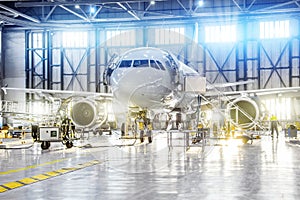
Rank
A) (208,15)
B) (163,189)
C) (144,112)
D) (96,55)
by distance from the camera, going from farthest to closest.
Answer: (96,55), (208,15), (144,112), (163,189)

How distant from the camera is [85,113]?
75.3 ft

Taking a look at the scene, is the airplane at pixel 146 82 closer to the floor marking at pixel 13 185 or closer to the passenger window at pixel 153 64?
the passenger window at pixel 153 64

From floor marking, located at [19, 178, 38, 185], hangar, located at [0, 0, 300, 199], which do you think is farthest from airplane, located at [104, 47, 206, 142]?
floor marking, located at [19, 178, 38, 185]

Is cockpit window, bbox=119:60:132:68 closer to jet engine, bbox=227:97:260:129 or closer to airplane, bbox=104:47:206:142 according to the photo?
airplane, bbox=104:47:206:142

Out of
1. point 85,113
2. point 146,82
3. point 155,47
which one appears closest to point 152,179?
point 146,82

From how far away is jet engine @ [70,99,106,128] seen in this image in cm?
2270

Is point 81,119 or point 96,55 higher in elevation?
point 96,55

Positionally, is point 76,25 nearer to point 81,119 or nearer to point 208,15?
point 208,15

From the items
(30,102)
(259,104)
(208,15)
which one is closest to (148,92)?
(259,104)

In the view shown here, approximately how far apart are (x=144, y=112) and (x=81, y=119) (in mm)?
6337

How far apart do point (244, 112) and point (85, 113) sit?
7720mm

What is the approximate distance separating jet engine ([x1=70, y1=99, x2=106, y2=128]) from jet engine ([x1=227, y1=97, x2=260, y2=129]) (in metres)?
6.47

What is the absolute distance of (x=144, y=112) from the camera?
17.3 meters

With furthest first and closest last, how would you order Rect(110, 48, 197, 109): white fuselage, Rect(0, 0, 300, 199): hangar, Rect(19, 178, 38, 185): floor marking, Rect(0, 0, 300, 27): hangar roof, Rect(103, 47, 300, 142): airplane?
Rect(0, 0, 300, 27): hangar roof, Rect(0, 0, 300, 199): hangar, Rect(103, 47, 300, 142): airplane, Rect(110, 48, 197, 109): white fuselage, Rect(19, 178, 38, 185): floor marking
